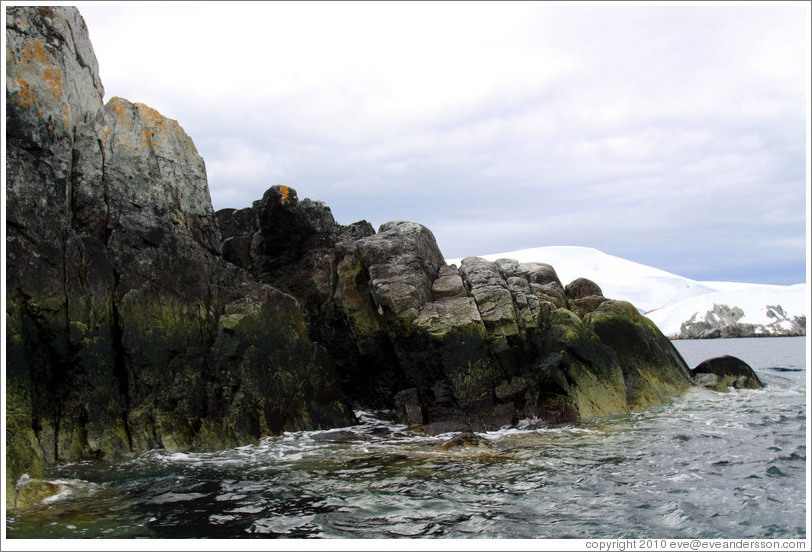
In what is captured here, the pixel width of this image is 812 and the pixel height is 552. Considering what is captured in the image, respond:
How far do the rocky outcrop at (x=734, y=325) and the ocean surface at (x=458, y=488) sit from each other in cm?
10008

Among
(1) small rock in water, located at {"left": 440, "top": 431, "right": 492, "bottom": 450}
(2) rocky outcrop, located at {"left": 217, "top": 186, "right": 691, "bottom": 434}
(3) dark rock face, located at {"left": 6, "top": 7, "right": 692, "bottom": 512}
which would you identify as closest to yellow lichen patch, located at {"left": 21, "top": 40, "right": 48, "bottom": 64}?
(3) dark rock face, located at {"left": 6, "top": 7, "right": 692, "bottom": 512}

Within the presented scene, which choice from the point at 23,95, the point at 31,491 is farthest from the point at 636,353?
the point at 23,95

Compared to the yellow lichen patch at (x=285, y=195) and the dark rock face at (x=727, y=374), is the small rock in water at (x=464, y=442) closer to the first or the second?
the yellow lichen patch at (x=285, y=195)

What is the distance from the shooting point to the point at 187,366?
1554cm

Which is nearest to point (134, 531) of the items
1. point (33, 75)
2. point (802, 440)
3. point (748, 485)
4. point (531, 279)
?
point (748, 485)

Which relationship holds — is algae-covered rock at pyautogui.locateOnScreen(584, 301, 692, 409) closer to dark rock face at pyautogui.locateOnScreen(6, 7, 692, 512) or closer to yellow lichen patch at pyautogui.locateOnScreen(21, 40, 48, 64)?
dark rock face at pyautogui.locateOnScreen(6, 7, 692, 512)

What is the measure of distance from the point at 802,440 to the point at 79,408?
16.5 metres

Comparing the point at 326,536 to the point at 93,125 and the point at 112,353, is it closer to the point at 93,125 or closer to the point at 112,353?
the point at 112,353

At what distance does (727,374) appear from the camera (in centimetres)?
2403

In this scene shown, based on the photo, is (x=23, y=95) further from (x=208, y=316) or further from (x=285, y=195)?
(x=285, y=195)

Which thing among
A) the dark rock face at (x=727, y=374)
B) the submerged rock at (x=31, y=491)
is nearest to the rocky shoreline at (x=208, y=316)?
the submerged rock at (x=31, y=491)

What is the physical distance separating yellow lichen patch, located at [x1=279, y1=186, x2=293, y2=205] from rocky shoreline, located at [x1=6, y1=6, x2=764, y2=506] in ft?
0.25

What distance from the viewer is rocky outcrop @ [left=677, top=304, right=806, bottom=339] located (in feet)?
342

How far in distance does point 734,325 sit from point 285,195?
344 feet
